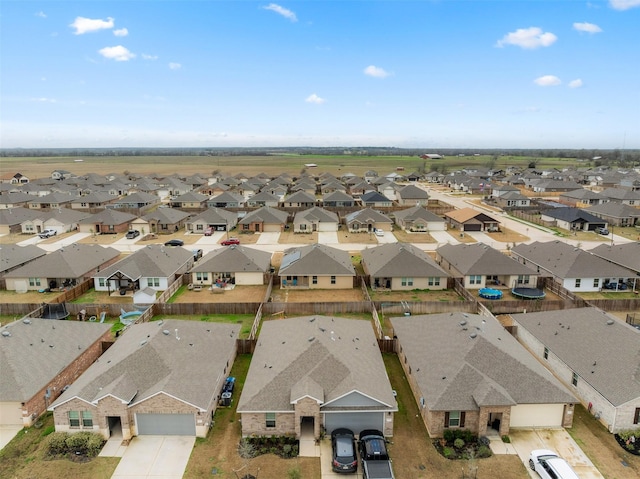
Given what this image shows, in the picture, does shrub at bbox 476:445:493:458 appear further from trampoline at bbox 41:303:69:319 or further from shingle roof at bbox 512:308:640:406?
trampoline at bbox 41:303:69:319

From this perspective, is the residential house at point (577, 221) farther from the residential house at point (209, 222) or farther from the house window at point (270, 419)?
the house window at point (270, 419)

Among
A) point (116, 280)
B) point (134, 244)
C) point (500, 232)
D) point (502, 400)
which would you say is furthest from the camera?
point (500, 232)

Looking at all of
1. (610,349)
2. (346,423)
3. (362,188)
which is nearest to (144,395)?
(346,423)

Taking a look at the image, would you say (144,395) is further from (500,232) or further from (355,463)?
(500,232)

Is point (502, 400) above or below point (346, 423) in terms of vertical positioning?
above

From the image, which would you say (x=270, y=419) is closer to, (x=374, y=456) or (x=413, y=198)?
(x=374, y=456)

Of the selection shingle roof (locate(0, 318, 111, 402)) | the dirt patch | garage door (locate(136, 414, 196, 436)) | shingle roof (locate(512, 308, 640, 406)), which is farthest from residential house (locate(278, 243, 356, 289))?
garage door (locate(136, 414, 196, 436))
